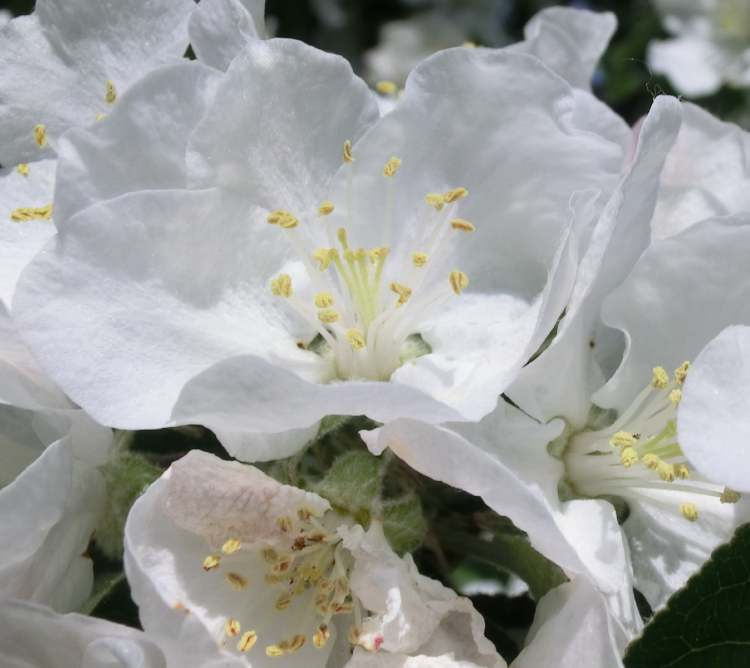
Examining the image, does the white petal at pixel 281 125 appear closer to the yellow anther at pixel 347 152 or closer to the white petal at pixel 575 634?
the yellow anther at pixel 347 152

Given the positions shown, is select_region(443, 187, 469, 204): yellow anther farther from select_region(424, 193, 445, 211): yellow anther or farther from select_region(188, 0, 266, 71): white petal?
select_region(188, 0, 266, 71): white petal

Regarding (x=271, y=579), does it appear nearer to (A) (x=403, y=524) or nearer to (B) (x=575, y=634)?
(A) (x=403, y=524)

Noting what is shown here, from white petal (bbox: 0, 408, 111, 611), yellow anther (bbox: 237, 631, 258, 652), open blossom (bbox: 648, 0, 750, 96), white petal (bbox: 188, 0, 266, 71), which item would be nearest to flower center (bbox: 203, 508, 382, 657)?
yellow anther (bbox: 237, 631, 258, 652)

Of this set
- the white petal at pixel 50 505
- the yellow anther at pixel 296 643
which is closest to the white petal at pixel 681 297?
the yellow anther at pixel 296 643

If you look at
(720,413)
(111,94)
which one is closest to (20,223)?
(111,94)

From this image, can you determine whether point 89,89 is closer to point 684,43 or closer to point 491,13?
point 684,43

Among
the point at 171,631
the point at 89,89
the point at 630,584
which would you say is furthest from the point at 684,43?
the point at 171,631
